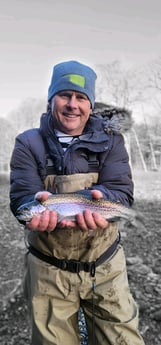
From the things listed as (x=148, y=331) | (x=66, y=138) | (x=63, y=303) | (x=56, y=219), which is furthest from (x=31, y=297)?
(x=148, y=331)

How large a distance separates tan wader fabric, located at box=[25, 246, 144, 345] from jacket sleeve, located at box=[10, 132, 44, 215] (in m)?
0.44

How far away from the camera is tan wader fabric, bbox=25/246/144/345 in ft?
7.73

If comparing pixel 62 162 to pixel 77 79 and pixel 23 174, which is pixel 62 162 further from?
pixel 77 79

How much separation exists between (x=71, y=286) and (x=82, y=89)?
3.97ft

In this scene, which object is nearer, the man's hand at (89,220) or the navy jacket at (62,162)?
the man's hand at (89,220)

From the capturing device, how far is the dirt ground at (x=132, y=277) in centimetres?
411

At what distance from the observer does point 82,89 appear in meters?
2.42

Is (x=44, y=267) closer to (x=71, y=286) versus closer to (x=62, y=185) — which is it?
(x=71, y=286)

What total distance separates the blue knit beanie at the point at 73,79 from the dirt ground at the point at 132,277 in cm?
267

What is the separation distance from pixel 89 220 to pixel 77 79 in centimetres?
92

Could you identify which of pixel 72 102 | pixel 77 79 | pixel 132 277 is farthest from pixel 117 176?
pixel 132 277

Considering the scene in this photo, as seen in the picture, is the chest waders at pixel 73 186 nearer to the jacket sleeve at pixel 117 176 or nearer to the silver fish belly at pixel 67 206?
the jacket sleeve at pixel 117 176

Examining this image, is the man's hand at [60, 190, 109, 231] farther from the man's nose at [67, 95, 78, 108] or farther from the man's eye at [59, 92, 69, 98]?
the man's eye at [59, 92, 69, 98]

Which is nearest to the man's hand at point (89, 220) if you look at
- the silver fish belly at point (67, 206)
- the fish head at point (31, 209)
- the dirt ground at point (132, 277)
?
the silver fish belly at point (67, 206)
